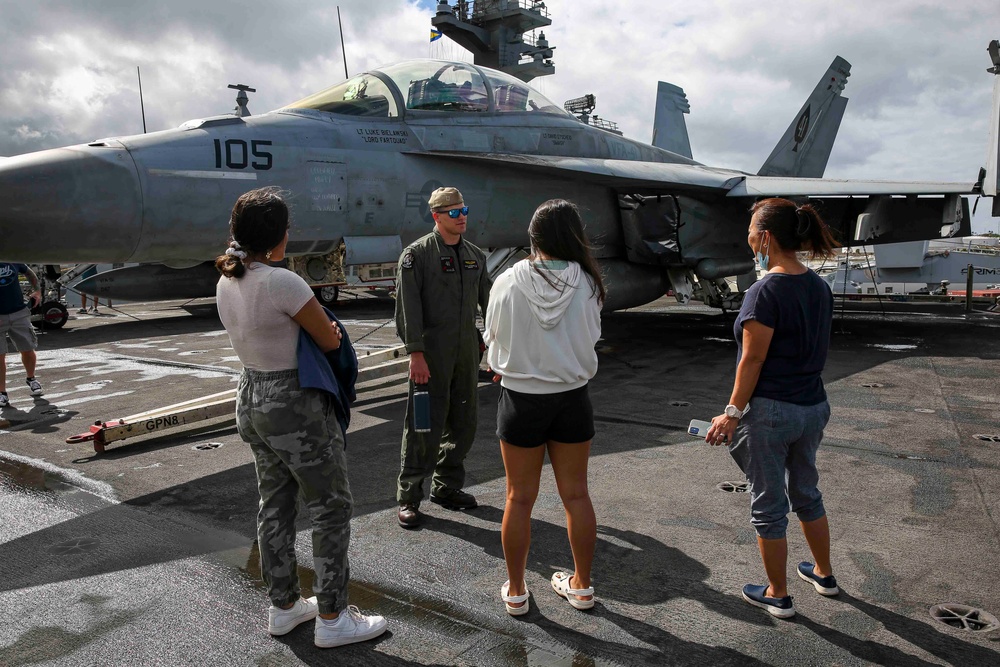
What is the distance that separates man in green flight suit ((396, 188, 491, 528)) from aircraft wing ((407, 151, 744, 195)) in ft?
13.1

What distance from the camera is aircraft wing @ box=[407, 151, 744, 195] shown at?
327 inches

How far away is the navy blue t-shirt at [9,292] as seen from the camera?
751 centimetres

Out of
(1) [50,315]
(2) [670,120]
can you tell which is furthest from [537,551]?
(2) [670,120]

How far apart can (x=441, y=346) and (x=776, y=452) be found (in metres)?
1.97

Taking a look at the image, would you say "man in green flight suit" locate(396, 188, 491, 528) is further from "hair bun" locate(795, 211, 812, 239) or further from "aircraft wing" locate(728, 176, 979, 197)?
"aircraft wing" locate(728, 176, 979, 197)

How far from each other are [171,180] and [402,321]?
295 centimetres

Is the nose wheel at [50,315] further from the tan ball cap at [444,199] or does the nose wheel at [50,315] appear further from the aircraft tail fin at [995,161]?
the aircraft tail fin at [995,161]

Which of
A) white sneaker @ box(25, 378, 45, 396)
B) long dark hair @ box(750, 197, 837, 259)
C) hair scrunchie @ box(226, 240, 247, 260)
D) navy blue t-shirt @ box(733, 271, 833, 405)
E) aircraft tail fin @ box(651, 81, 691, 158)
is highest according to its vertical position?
aircraft tail fin @ box(651, 81, 691, 158)

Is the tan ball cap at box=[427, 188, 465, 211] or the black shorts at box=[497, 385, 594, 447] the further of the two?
the tan ball cap at box=[427, 188, 465, 211]

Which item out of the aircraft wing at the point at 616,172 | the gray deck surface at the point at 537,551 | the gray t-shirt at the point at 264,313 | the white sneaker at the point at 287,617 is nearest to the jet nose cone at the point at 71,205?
the gray deck surface at the point at 537,551

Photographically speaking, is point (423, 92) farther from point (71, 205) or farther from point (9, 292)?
point (9, 292)

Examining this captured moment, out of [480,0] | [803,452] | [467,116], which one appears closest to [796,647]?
[803,452]

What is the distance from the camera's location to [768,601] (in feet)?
9.69

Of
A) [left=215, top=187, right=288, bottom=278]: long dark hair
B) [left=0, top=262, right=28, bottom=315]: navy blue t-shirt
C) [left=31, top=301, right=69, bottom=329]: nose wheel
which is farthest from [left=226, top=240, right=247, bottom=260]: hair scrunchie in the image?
[left=31, top=301, right=69, bottom=329]: nose wheel
